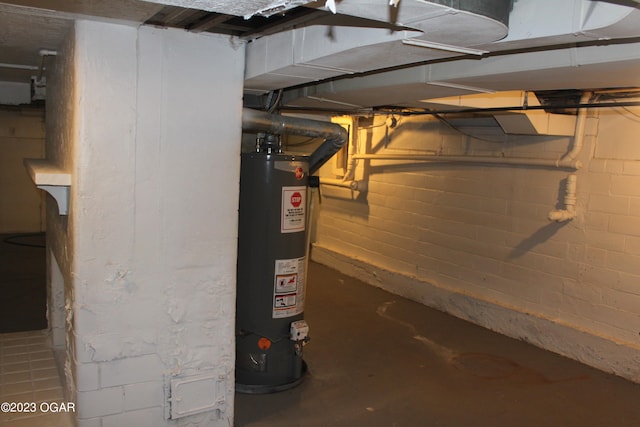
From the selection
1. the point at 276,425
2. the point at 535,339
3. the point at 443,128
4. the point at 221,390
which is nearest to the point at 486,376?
the point at 535,339

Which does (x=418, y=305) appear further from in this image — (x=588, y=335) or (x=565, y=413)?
(x=565, y=413)

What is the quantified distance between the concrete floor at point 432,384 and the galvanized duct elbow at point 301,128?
4.41 ft

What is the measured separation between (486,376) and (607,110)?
1942mm

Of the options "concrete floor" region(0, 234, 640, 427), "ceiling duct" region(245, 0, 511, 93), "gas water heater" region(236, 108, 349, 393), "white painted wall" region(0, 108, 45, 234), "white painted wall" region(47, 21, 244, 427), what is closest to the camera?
"ceiling duct" region(245, 0, 511, 93)

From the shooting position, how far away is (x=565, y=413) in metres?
3.02

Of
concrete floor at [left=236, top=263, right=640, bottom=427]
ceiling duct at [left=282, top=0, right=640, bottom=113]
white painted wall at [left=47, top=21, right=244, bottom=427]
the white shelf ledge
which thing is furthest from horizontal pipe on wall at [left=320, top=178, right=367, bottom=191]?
the white shelf ledge

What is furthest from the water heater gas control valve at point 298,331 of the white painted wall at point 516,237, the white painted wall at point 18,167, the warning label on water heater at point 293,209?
the white painted wall at point 18,167

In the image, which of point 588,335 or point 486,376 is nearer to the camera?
point 486,376

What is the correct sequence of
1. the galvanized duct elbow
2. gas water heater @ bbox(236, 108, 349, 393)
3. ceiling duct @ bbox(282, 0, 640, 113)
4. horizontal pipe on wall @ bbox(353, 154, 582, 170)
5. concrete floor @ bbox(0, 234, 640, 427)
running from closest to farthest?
1. ceiling duct @ bbox(282, 0, 640, 113)
2. the galvanized duct elbow
3. concrete floor @ bbox(0, 234, 640, 427)
4. gas water heater @ bbox(236, 108, 349, 393)
5. horizontal pipe on wall @ bbox(353, 154, 582, 170)

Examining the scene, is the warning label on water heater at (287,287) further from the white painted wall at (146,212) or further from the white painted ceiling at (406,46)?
the white painted ceiling at (406,46)

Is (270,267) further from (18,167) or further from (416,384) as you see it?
(18,167)

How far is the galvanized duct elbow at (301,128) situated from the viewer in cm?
268

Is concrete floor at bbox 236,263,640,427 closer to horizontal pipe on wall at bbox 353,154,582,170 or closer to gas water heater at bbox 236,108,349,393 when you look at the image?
gas water heater at bbox 236,108,349,393

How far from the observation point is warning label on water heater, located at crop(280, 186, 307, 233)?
2.98 metres
